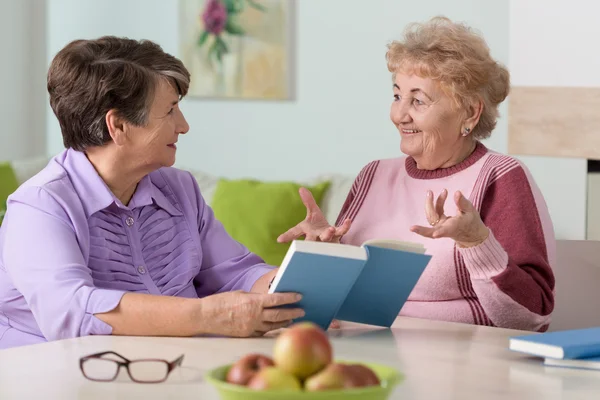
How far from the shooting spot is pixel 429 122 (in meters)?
2.44

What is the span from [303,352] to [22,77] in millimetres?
4944

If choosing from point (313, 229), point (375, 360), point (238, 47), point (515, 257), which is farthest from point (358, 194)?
point (238, 47)

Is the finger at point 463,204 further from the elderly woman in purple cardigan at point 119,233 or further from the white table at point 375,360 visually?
the elderly woman in purple cardigan at point 119,233

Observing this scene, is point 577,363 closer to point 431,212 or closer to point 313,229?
point 431,212

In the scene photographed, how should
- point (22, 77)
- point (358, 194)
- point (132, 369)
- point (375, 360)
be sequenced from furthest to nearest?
point (22, 77)
point (358, 194)
point (375, 360)
point (132, 369)

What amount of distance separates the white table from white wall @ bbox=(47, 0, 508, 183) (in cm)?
224

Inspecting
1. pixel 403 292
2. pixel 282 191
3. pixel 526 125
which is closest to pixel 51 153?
pixel 282 191

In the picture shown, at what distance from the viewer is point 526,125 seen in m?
3.33

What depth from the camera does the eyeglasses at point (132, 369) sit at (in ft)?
4.68

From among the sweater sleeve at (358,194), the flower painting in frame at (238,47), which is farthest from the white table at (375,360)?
the flower painting in frame at (238,47)

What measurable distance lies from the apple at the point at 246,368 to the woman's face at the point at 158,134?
40.5 inches

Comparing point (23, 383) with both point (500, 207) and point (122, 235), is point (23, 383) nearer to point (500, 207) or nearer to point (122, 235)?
point (122, 235)

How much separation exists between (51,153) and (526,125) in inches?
126

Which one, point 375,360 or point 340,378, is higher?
point 340,378
